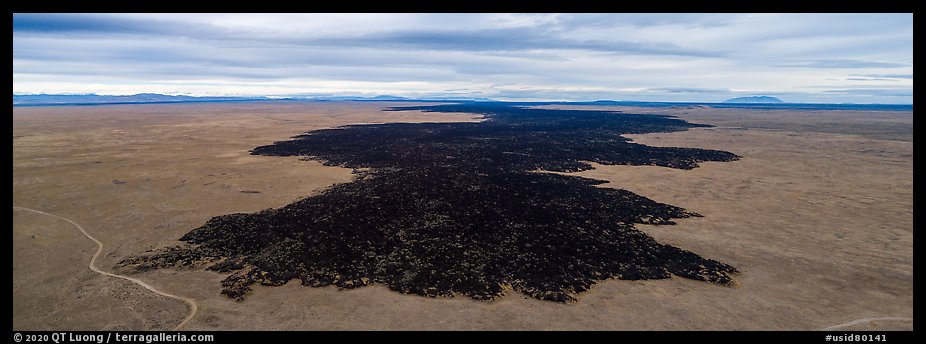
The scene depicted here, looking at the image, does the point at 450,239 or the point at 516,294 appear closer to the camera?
the point at 516,294

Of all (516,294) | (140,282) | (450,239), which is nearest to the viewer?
(516,294)

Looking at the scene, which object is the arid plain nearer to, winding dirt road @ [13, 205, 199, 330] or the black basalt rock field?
winding dirt road @ [13, 205, 199, 330]

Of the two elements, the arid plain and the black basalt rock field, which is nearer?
the arid plain

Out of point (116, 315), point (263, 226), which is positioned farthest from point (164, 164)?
point (116, 315)

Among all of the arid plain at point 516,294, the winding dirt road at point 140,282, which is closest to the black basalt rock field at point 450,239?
the arid plain at point 516,294

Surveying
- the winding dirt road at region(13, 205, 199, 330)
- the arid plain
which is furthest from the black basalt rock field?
the winding dirt road at region(13, 205, 199, 330)

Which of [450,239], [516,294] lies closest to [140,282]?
[450,239]

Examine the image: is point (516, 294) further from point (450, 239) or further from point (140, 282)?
point (140, 282)

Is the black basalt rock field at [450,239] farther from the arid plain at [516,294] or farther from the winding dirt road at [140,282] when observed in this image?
the winding dirt road at [140,282]

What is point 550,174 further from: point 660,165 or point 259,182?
point 259,182
